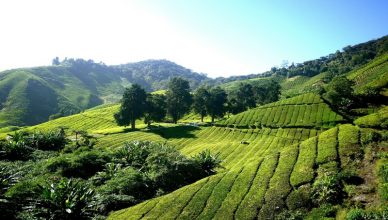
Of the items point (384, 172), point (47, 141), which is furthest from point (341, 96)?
point (47, 141)

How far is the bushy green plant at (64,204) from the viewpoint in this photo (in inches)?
1235

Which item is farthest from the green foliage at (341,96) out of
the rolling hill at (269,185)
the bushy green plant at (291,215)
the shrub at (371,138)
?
the bushy green plant at (291,215)

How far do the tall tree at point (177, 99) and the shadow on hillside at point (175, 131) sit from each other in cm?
1963

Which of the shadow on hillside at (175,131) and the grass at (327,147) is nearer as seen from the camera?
the grass at (327,147)

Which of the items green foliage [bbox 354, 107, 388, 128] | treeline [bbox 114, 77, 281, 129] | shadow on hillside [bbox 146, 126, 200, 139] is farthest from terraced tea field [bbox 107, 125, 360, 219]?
treeline [bbox 114, 77, 281, 129]

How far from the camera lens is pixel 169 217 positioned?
2875 cm

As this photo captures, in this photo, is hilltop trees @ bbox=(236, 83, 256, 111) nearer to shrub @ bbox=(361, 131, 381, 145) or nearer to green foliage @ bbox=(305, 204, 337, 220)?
shrub @ bbox=(361, 131, 381, 145)

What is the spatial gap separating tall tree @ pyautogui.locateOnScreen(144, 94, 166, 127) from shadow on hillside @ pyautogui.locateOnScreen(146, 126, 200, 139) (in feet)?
26.6

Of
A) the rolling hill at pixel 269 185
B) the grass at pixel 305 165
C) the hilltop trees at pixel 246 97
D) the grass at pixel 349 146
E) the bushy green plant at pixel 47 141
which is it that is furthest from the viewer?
the hilltop trees at pixel 246 97

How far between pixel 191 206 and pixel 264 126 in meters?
63.5

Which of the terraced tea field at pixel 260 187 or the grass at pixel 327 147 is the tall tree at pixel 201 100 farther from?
the grass at pixel 327 147

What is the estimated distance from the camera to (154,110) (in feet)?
361

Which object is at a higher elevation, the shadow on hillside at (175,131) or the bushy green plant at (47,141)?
the bushy green plant at (47,141)

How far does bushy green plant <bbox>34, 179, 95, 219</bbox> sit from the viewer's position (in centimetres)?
3138
